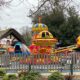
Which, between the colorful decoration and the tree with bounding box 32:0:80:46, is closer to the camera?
the colorful decoration

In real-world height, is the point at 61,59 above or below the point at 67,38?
below

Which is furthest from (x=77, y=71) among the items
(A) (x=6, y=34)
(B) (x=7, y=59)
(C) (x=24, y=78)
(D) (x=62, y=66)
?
(A) (x=6, y=34)

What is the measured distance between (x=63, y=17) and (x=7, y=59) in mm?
29722

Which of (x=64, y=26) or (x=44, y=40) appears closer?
(x=44, y=40)

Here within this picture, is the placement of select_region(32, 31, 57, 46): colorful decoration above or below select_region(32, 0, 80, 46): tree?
below

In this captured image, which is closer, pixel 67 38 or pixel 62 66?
pixel 62 66

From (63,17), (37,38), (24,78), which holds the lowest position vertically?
(24,78)

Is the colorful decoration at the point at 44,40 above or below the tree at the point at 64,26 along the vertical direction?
below

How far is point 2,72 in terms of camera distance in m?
17.3

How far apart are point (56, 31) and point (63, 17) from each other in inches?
99.1

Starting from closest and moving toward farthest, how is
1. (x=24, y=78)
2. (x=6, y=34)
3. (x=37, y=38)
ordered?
(x=24, y=78)
(x=37, y=38)
(x=6, y=34)

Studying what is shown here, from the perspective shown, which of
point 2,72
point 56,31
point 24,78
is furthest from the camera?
point 56,31

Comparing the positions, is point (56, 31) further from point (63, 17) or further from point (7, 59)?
point (7, 59)

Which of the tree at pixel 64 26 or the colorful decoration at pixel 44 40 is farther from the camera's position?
the tree at pixel 64 26
